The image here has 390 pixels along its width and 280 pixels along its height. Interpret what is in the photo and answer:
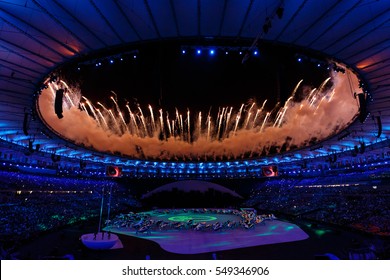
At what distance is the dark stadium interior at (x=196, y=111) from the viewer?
961cm

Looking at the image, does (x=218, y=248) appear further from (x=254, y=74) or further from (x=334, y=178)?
(x=334, y=178)

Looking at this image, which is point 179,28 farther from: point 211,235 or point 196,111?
point 196,111

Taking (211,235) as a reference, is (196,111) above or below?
above

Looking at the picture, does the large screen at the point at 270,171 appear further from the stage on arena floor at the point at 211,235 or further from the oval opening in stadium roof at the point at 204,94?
the stage on arena floor at the point at 211,235

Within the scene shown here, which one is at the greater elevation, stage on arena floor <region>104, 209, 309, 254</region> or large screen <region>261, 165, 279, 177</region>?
large screen <region>261, 165, 279, 177</region>

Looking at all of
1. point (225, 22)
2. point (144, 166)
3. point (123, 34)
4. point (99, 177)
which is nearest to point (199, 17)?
point (225, 22)

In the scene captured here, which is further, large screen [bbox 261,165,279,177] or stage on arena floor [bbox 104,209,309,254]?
large screen [bbox 261,165,279,177]

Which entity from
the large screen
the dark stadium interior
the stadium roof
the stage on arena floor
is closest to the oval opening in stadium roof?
the dark stadium interior

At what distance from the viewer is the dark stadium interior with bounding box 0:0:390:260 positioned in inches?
378

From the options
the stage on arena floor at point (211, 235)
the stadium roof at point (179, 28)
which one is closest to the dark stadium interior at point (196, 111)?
the stadium roof at point (179, 28)

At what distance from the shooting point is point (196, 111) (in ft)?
94.4

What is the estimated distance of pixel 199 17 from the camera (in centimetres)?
952

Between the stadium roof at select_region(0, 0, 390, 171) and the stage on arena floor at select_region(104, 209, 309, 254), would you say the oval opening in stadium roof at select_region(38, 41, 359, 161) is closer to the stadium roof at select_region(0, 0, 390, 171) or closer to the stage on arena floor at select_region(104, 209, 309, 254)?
the stadium roof at select_region(0, 0, 390, 171)

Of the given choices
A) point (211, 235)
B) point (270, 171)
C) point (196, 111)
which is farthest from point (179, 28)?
point (270, 171)
